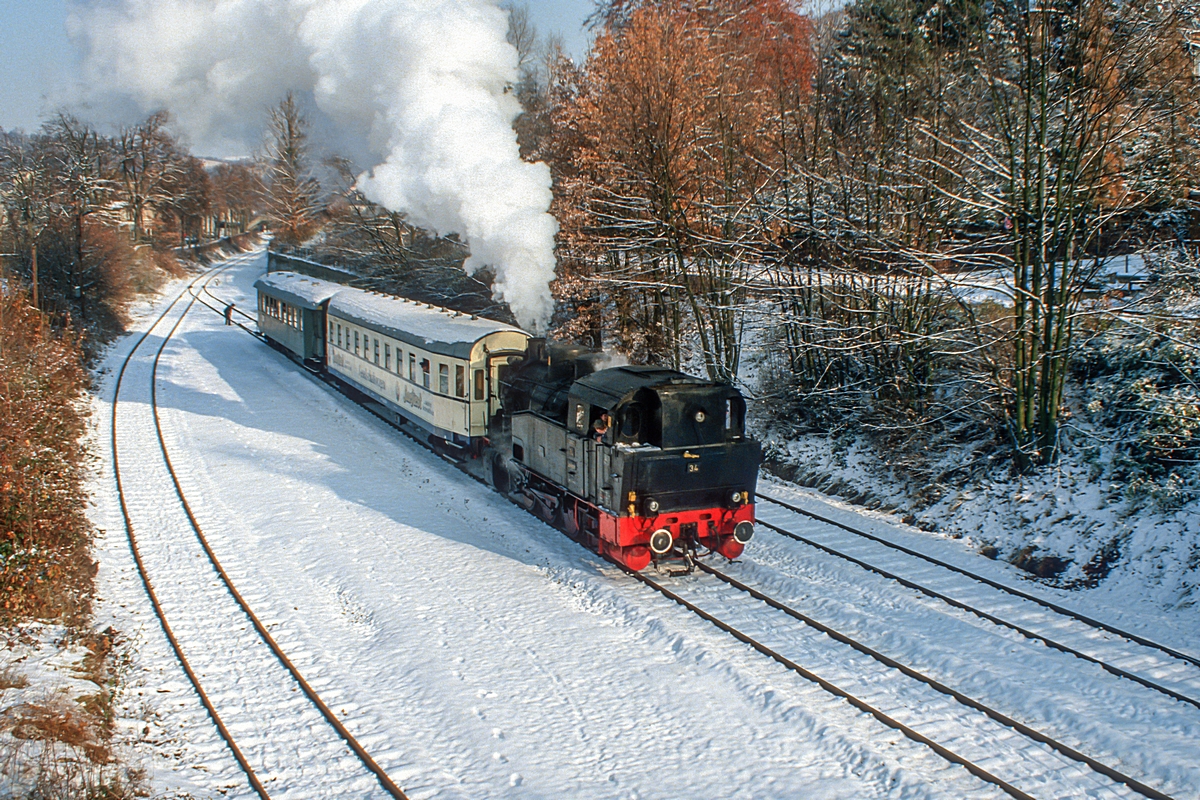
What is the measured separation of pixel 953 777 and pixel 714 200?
13128 millimetres

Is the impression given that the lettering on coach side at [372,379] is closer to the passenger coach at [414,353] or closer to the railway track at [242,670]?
the passenger coach at [414,353]

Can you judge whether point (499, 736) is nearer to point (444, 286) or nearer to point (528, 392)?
point (528, 392)

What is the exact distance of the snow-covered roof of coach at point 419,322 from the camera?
15430 mm

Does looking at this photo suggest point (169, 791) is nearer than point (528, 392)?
Yes

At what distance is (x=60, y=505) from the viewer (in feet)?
42.0

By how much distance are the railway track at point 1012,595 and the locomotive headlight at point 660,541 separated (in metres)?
2.81

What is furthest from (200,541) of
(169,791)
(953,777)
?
(953,777)

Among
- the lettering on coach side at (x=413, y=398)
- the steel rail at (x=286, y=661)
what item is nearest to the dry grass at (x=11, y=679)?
the steel rail at (x=286, y=661)

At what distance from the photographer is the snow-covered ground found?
717 centimetres

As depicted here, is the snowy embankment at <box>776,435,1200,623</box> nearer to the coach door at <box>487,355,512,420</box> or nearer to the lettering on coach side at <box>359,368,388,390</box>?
the coach door at <box>487,355,512,420</box>

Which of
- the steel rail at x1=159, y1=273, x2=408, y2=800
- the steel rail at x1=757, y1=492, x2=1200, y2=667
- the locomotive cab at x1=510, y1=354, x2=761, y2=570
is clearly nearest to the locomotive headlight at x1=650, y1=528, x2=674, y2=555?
the locomotive cab at x1=510, y1=354, x2=761, y2=570

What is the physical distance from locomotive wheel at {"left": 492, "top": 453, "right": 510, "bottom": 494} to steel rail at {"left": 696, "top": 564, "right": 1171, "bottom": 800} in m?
4.70

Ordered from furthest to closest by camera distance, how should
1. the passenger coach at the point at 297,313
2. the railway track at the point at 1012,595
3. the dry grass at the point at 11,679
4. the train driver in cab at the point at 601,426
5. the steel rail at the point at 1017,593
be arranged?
the passenger coach at the point at 297,313 → the train driver in cab at the point at 601,426 → the steel rail at the point at 1017,593 → the railway track at the point at 1012,595 → the dry grass at the point at 11,679

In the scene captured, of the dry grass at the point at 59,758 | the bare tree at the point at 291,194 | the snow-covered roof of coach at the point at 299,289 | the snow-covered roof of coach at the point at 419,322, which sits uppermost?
the bare tree at the point at 291,194
